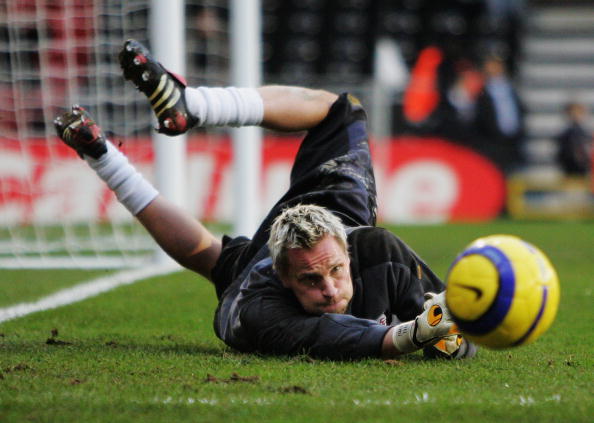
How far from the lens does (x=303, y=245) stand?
149 inches

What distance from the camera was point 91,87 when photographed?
965 centimetres

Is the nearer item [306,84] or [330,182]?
[330,182]

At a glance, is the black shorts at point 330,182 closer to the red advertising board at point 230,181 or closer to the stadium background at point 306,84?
the stadium background at point 306,84

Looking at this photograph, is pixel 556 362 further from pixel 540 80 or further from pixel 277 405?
pixel 540 80

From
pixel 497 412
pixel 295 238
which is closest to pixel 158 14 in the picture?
pixel 295 238

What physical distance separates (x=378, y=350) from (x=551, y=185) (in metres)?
12.9

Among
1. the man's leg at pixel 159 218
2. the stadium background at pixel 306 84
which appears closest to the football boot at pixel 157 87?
the man's leg at pixel 159 218

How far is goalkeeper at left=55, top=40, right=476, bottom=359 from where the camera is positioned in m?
3.79

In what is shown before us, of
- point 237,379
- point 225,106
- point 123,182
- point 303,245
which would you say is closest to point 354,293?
point 303,245

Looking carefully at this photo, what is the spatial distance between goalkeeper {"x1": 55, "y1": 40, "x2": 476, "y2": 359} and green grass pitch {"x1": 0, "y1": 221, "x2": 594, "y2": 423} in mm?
118

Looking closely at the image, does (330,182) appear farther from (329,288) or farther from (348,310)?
(329,288)

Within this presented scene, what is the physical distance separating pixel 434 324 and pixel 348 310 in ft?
1.69

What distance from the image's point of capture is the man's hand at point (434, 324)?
3564 millimetres

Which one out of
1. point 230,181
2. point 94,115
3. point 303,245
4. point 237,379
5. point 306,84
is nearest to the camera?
point 237,379
